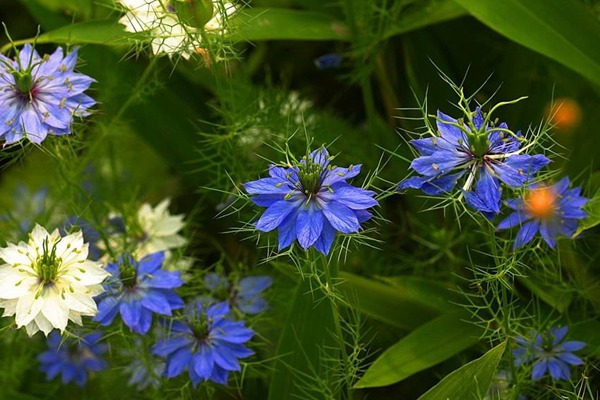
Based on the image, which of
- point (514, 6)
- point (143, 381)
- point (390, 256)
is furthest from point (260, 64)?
point (143, 381)

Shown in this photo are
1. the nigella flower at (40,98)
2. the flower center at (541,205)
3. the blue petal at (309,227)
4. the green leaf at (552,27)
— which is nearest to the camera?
the blue petal at (309,227)

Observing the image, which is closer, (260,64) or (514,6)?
(514,6)

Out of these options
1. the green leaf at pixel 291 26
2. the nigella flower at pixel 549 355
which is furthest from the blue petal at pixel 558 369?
the green leaf at pixel 291 26

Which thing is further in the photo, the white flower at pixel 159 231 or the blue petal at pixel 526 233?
the white flower at pixel 159 231

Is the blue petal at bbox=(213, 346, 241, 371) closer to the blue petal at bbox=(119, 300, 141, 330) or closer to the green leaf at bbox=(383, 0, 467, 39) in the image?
the blue petal at bbox=(119, 300, 141, 330)

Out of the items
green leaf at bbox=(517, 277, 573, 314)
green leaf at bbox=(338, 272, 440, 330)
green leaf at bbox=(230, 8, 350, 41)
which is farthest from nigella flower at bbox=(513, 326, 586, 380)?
green leaf at bbox=(230, 8, 350, 41)

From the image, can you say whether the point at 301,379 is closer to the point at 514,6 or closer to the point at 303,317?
the point at 303,317

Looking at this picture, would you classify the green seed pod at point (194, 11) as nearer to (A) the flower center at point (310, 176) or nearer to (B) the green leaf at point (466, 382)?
(A) the flower center at point (310, 176)
